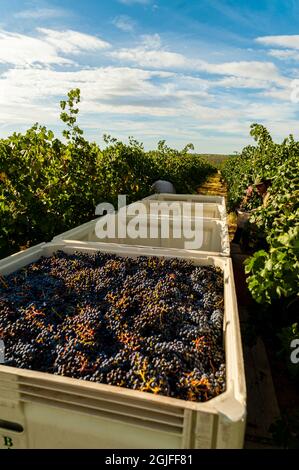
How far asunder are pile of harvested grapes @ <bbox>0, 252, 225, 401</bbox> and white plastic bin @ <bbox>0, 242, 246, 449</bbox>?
16 cm

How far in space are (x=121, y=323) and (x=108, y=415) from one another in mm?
708

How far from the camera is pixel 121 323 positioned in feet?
6.74

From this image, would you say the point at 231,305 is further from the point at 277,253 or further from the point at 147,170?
the point at 147,170

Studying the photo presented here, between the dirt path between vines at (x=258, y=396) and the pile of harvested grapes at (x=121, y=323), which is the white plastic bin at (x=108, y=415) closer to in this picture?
the pile of harvested grapes at (x=121, y=323)

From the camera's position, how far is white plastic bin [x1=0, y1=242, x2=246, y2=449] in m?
1.25

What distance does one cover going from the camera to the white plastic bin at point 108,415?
49.2 inches

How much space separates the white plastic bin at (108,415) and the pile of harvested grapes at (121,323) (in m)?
0.16

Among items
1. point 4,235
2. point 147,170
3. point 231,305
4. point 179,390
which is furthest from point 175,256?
point 147,170

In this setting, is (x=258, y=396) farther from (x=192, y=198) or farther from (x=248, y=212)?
(x=192, y=198)

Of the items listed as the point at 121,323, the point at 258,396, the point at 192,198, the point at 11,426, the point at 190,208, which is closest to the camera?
the point at 11,426

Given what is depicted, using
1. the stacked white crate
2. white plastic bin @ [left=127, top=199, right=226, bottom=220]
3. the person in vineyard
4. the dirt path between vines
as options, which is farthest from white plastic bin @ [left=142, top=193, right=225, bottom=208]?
the stacked white crate

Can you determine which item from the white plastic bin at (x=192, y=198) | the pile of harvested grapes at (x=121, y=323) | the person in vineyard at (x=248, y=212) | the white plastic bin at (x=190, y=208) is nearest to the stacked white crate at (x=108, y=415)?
the pile of harvested grapes at (x=121, y=323)

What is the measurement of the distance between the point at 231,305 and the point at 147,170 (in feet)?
29.7

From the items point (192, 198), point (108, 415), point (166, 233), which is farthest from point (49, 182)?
point (108, 415)
